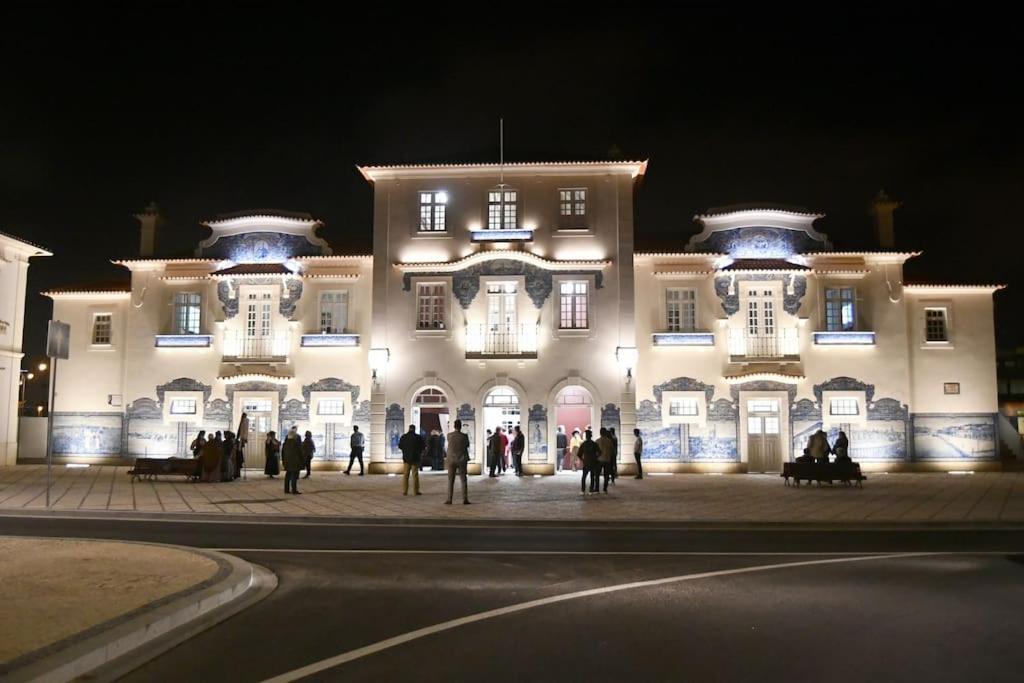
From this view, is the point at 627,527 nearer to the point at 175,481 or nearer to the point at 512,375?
the point at 512,375

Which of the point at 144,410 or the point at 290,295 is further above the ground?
the point at 290,295

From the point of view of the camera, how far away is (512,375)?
28.9 m

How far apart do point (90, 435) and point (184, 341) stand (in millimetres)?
5345

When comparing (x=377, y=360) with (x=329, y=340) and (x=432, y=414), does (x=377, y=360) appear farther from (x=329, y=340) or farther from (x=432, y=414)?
(x=432, y=414)

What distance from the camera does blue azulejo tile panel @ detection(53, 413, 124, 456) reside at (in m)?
32.1

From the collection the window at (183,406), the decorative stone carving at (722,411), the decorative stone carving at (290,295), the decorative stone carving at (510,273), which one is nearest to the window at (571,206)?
the decorative stone carving at (510,273)

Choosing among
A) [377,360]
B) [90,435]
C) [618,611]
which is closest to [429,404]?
[377,360]

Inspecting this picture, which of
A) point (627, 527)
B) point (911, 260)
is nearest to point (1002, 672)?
point (627, 527)

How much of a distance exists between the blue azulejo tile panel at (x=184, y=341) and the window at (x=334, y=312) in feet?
14.5

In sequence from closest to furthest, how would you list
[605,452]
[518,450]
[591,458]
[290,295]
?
[591,458]
[605,452]
[518,450]
[290,295]

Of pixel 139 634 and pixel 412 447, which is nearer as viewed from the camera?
pixel 139 634

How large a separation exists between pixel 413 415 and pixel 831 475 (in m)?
13.8

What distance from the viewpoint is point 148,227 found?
3319 centimetres

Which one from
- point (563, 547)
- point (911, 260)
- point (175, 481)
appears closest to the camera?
point (563, 547)
